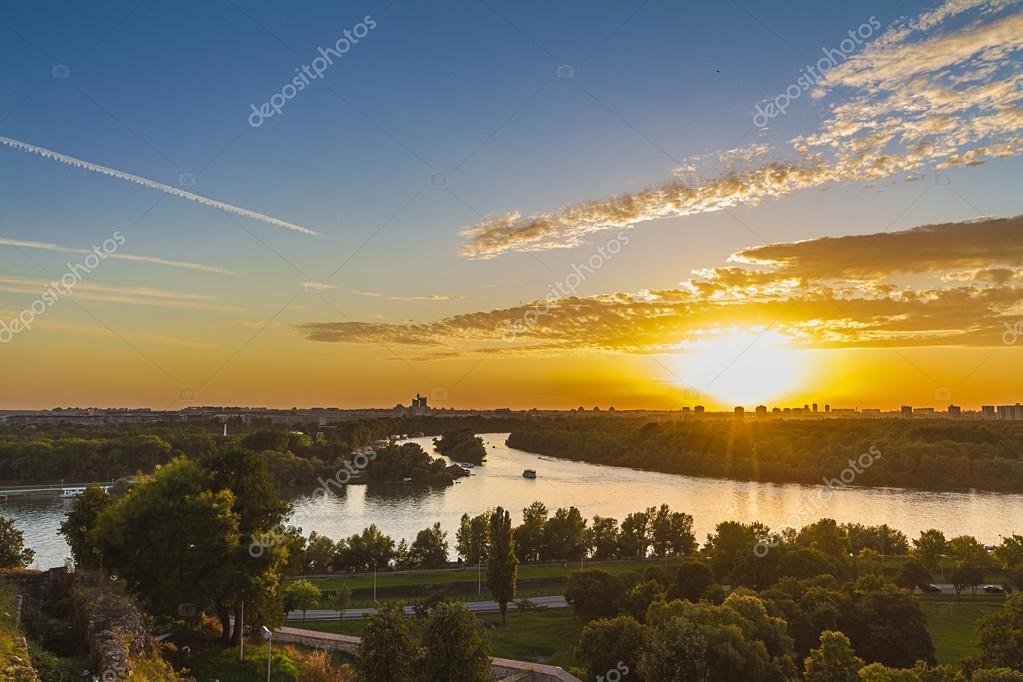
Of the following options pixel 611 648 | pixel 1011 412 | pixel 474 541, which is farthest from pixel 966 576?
pixel 1011 412

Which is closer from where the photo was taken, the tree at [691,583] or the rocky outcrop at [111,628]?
the rocky outcrop at [111,628]

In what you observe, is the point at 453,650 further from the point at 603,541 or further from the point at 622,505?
the point at 622,505

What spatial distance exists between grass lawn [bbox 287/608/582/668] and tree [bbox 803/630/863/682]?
6.84 meters

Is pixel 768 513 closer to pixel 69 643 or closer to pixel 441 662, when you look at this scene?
pixel 441 662

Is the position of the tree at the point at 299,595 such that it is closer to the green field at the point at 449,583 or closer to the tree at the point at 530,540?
the green field at the point at 449,583

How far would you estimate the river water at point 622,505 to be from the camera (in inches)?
1809

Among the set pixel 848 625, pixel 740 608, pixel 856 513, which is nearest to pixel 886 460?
pixel 856 513

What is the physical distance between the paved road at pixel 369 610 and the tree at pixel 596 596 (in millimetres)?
3545

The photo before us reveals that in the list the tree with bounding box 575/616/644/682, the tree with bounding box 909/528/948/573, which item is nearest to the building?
the tree with bounding box 909/528/948/573

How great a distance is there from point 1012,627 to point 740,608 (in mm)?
6005

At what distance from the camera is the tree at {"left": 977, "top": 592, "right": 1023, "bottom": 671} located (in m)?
15.5

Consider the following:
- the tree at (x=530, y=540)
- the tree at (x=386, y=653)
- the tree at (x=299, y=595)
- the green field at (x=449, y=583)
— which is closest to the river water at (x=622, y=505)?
the tree at (x=530, y=540)

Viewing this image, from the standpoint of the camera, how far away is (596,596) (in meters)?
25.1

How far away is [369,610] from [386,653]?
1551 cm
